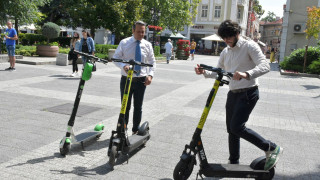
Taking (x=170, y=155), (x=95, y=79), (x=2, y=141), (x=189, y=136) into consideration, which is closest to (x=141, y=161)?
(x=170, y=155)

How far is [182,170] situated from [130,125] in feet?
8.16

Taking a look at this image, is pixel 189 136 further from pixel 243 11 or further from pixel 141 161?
pixel 243 11

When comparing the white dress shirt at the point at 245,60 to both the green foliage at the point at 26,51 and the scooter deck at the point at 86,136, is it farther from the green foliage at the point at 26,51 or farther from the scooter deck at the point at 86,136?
the green foliage at the point at 26,51

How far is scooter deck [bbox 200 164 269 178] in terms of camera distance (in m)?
3.37

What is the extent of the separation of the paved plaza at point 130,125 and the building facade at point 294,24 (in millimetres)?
19654

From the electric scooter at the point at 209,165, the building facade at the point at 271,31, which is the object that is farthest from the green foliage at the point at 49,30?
the building facade at the point at 271,31

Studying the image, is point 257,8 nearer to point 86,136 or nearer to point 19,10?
point 19,10

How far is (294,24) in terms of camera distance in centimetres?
2809

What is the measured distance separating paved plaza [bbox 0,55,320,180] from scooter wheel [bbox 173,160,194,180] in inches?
14.3

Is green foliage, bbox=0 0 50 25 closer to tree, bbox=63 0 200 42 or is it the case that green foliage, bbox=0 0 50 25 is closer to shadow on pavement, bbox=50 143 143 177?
tree, bbox=63 0 200 42

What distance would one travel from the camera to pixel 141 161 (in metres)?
4.11

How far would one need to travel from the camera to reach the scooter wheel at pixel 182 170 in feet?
10.8

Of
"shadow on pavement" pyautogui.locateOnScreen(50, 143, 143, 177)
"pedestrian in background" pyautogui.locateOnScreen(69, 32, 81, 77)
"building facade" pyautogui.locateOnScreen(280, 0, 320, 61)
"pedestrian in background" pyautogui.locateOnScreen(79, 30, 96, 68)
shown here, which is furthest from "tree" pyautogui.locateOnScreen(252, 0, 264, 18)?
"shadow on pavement" pyautogui.locateOnScreen(50, 143, 143, 177)

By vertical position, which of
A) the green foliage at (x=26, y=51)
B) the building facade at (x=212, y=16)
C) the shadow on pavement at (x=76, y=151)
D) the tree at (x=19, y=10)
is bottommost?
the shadow on pavement at (x=76, y=151)
